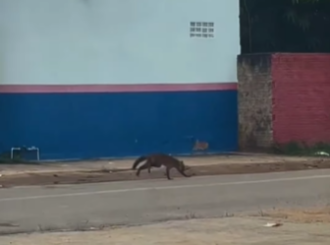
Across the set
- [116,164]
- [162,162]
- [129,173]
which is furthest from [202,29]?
[162,162]

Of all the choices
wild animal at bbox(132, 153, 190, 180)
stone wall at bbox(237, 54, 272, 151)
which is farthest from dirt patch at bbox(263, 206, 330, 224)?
stone wall at bbox(237, 54, 272, 151)

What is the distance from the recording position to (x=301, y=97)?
29.1 metres

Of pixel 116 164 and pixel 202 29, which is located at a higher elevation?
pixel 202 29

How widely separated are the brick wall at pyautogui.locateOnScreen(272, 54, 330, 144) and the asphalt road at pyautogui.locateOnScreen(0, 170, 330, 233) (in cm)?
632

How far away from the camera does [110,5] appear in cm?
2719

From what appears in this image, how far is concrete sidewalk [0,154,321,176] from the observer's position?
922 inches

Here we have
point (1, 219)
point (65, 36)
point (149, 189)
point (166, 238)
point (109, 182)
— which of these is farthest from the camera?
point (65, 36)

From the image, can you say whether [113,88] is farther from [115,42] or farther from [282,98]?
[282,98]

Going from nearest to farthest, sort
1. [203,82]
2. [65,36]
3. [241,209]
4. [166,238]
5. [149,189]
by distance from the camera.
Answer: [166,238]
[241,209]
[149,189]
[65,36]
[203,82]

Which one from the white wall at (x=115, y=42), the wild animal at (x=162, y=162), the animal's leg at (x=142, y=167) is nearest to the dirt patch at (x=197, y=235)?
the wild animal at (x=162, y=162)

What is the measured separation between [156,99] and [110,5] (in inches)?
117

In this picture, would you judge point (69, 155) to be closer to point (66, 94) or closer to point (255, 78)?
point (66, 94)

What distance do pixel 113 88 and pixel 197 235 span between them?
15.5 metres

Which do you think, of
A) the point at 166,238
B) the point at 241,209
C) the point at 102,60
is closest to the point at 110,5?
the point at 102,60
